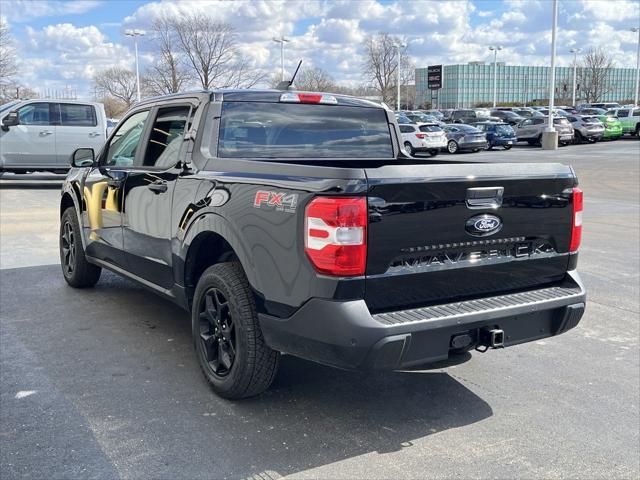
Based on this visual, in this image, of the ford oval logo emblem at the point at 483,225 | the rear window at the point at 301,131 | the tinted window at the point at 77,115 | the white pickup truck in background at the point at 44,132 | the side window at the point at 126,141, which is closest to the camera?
the ford oval logo emblem at the point at 483,225

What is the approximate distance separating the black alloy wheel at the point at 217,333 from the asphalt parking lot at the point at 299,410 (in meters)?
0.21

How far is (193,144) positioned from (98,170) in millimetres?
1786

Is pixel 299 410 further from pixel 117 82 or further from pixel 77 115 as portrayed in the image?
pixel 117 82

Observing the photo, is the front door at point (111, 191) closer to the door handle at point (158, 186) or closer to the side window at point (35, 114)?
the door handle at point (158, 186)

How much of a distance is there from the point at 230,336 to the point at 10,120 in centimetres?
1391

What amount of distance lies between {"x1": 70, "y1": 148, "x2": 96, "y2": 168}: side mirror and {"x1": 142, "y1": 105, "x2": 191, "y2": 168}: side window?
1.25 m

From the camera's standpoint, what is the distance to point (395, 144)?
5.45 metres

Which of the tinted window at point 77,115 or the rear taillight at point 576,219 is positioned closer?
the rear taillight at point 576,219

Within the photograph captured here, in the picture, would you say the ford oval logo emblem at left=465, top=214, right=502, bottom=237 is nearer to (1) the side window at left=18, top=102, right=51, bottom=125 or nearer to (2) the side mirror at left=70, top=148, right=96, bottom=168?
(2) the side mirror at left=70, top=148, right=96, bottom=168

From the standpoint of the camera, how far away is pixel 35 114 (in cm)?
1611

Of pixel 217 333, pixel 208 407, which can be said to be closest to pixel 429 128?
pixel 217 333

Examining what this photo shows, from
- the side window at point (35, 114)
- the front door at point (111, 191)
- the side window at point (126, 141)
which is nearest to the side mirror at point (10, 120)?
the side window at point (35, 114)

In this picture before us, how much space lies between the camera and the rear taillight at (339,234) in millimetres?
3205

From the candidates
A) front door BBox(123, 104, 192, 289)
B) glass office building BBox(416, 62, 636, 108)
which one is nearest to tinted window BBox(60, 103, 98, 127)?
front door BBox(123, 104, 192, 289)
